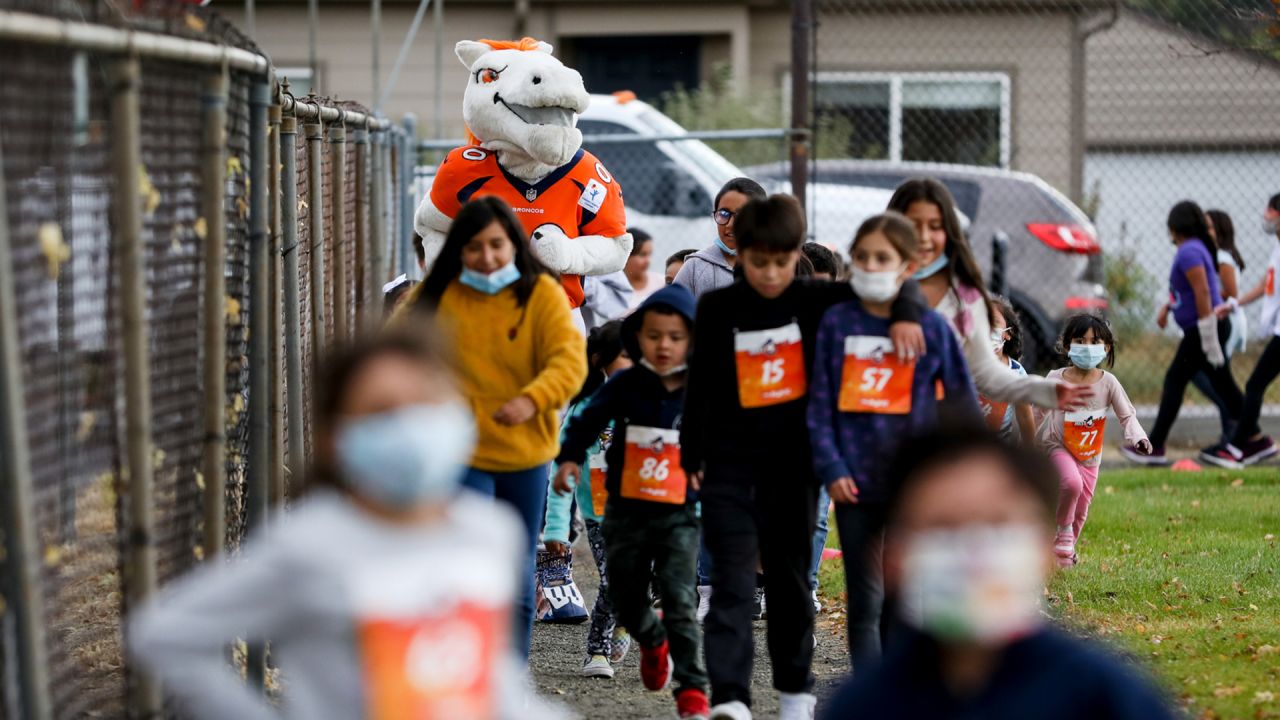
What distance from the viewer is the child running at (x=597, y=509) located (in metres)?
6.81

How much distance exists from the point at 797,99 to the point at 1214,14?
3.04 meters

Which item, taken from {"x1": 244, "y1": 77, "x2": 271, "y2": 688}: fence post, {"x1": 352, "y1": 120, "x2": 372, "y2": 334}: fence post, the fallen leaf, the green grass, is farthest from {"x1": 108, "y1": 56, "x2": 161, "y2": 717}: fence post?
{"x1": 352, "y1": 120, "x2": 372, "y2": 334}: fence post

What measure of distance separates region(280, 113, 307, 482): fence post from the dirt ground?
127 cm

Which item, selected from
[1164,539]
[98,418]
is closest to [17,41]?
[98,418]

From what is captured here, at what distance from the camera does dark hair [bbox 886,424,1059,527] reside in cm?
275

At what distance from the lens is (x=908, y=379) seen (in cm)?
539

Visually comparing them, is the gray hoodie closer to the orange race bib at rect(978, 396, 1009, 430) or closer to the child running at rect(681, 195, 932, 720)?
the orange race bib at rect(978, 396, 1009, 430)

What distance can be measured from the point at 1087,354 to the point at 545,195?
8.22 ft

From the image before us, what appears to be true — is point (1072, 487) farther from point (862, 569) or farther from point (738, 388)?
point (738, 388)

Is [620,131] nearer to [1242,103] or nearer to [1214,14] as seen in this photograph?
[1214,14]

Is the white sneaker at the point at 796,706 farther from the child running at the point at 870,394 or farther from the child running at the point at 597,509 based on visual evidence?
the child running at the point at 597,509

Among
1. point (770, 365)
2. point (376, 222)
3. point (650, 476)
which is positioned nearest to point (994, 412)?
point (650, 476)

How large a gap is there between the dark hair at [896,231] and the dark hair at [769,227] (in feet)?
0.67

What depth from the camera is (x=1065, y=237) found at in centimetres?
1399
